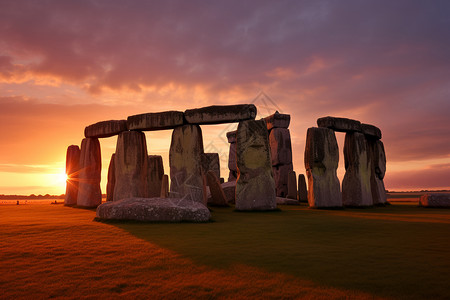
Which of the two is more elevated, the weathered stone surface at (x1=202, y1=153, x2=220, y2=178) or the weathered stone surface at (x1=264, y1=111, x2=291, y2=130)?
the weathered stone surface at (x1=264, y1=111, x2=291, y2=130)

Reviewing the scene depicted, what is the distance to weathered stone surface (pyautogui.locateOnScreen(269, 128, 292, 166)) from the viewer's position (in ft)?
53.8

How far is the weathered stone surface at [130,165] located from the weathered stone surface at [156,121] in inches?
16.2

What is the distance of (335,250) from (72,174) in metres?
14.5

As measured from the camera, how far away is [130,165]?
12039 millimetres

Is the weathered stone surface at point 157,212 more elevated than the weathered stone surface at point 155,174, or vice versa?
the weathered stone surface at point 155,174

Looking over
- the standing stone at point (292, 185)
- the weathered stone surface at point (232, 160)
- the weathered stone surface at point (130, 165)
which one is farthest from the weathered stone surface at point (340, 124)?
the weathered stone surface at point (232, 160)

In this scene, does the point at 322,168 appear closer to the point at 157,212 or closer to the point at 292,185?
the point at 292,185

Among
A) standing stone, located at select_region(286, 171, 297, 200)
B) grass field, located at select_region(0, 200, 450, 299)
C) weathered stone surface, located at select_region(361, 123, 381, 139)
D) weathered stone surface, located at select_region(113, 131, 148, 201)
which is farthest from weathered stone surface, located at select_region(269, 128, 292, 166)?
grass field, located at select_region(0, 200, 450, 299)

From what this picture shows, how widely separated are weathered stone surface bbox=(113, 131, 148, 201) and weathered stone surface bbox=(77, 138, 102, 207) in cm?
194

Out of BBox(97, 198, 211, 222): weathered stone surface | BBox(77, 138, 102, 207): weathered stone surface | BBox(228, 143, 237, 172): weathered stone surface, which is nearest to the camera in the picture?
BBox(97, 198, 211, 222): weathered stone surface

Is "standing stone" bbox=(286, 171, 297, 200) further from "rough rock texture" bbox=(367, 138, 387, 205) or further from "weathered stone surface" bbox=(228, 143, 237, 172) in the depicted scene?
"weathered stone surface" bbox=(228, 143, 237, 172)

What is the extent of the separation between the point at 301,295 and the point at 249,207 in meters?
7.19

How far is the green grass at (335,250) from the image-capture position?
285cm

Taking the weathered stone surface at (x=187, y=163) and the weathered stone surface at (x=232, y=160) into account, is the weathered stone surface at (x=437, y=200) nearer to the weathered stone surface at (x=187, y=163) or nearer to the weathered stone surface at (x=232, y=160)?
the weathered stone surface at (x=187, y=163)
